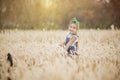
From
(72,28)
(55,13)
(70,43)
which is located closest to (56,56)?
(70,43)

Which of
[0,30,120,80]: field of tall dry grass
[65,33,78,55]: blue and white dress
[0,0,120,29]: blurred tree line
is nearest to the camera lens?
[0,30,120,80]: field of tall dry grass

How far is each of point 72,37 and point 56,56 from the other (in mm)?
256

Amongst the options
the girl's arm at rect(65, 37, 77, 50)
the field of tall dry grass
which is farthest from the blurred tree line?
the girl's arm at rect(65, 37, 77, 50)

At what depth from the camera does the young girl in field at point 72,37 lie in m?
2.81

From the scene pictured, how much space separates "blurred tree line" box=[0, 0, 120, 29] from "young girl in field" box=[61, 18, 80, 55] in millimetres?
90

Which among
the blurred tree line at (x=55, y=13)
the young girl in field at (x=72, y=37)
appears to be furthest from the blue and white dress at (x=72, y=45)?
the blurred tree line at (x=55, y=13)

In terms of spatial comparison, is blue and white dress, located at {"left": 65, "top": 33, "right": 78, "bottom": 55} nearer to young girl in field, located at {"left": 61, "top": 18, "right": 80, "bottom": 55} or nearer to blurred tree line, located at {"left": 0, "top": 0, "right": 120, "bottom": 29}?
young girl in field, located at {"left": 61, "top": 18, "right": 80, "bottom": 55}

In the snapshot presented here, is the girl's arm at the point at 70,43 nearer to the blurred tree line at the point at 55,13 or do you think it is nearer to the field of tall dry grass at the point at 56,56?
the field of tall dry grass at the point at 56,56

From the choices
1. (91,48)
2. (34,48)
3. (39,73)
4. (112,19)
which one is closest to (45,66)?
(39,73)

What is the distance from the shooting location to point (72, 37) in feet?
9.29

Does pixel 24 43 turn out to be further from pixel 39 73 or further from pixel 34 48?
pixel 39 73

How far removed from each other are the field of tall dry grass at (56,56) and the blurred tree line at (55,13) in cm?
8

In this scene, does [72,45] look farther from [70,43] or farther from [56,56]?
[56,56]

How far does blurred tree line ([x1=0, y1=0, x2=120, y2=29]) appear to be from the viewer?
9.70 ft
